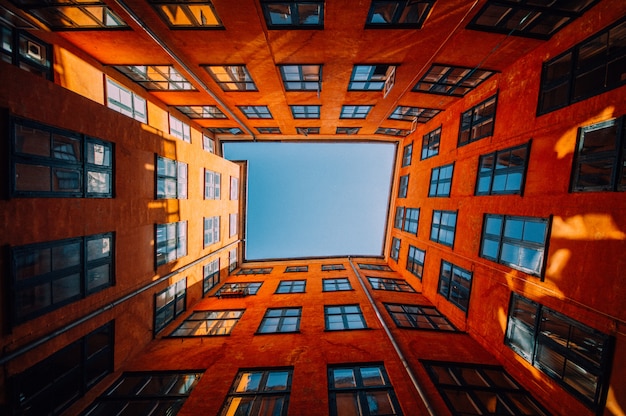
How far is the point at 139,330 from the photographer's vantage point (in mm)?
10070

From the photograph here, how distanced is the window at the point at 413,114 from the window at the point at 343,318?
1224 cm

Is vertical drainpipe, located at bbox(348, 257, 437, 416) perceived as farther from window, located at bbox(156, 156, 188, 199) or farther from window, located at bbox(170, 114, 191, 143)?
window, located at bbox(170, 114, 191, 143)

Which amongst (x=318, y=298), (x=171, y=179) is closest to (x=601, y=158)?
(x=318, y=298)

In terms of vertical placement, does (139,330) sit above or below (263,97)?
below

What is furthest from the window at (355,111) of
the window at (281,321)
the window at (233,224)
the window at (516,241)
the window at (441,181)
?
the window at (281,321)

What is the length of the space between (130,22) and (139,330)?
460 inches

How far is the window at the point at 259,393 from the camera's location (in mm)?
7531

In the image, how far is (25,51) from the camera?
7.81 meters

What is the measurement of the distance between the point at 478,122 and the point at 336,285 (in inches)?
482

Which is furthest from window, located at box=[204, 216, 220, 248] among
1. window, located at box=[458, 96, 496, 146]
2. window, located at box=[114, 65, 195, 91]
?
window, located at box=[458, 96, 496, 146]

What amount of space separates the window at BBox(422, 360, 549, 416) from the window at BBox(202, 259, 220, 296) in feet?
42.6

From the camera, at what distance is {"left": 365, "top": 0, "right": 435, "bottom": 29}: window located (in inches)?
326

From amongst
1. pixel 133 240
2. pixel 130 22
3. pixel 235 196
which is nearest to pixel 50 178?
pixel 133 240

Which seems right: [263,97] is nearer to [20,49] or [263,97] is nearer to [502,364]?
[20,49]
